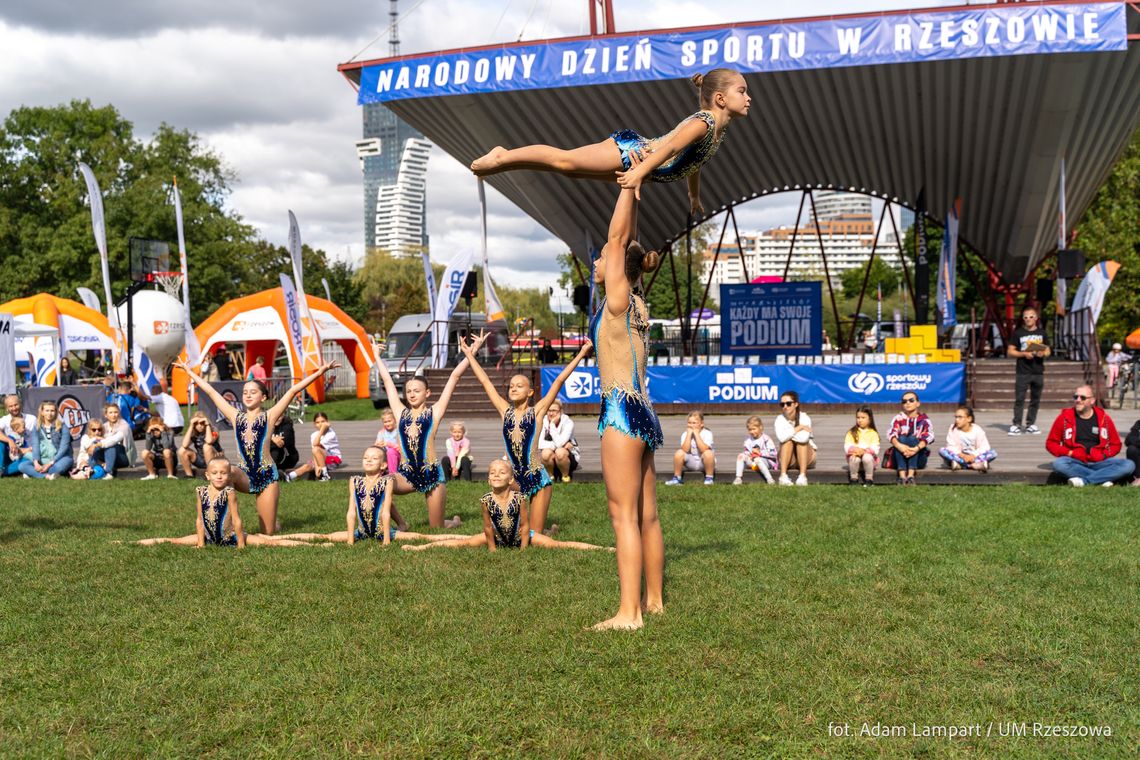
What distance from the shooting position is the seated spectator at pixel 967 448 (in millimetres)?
12164

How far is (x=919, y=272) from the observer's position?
1166 inches

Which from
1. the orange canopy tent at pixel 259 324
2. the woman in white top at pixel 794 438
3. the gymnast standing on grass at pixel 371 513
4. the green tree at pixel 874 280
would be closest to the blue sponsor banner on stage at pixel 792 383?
the orange canopy tent at pixel 259 324

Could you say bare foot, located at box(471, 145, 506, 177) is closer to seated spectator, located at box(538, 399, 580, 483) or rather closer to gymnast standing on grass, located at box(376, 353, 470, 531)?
gymnast standing on grass, located at box(376, 353, 470, 531)

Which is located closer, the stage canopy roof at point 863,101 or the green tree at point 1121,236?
the stage canopy roof at point 863,101

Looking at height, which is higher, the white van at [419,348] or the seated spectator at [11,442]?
the white van at [419,348]

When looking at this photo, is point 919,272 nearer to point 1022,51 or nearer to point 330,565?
point 1022,51

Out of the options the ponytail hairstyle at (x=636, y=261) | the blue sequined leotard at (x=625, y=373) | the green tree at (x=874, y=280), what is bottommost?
the blue sequined leotard at (x=625, y=373)

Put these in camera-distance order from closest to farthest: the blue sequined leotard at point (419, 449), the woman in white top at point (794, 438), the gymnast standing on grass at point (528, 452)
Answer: the gymnast standing on grass at point (528, 452)
the blue sequined leotard at point (419, 449)
the woman in white top at point (794, 438)

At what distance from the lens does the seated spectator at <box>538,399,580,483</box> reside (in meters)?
12.7

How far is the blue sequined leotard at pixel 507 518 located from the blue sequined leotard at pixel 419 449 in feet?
4.64

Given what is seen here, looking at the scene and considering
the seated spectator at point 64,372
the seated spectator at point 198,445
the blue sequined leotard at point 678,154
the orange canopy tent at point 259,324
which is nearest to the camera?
the blue sequined leotard at point 678,154

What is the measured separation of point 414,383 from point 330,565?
2428 millimetres

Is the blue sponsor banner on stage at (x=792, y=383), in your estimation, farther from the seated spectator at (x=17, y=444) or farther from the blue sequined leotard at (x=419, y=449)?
the blue sequined leotard at (x=419, y=449)

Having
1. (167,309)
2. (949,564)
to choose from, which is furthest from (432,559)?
(167,309)
